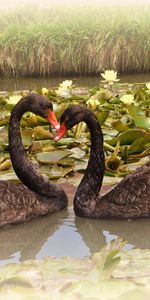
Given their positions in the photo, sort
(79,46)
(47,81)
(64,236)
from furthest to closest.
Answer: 1. (79,46)
2. (47,81)
3. (64,236)

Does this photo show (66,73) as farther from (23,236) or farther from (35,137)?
(23,236)

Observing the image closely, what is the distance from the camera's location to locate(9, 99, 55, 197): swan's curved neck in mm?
5410

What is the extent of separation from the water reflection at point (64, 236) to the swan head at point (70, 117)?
600mm

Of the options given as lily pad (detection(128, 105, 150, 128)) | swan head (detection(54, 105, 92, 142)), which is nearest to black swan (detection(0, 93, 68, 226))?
swan head (detection(54, 105, 92, 142))

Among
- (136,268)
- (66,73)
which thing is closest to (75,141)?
(136,268)

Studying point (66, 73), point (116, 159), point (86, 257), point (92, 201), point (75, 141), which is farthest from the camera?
point (66, 73)

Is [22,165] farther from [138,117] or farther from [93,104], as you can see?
[93,104]

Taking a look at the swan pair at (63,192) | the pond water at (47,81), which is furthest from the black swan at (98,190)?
the pond water at (47,81)

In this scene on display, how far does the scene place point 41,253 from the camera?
4512mm

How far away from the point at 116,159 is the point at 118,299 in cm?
262

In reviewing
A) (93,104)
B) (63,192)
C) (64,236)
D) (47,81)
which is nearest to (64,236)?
(64,236)

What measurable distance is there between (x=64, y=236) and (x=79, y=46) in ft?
35.9

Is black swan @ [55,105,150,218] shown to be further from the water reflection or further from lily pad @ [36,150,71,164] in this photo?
lily pad @ [36,150,71,164]

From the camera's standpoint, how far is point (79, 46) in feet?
50.5
